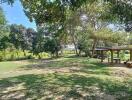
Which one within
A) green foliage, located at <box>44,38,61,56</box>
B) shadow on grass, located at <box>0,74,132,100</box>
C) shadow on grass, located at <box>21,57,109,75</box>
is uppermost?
green foliage, located at <box>44,38,61,56</box>

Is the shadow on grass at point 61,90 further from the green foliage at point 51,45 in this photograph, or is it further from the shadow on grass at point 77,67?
the green foliage at point 51,45

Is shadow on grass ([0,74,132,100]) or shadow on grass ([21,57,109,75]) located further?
shadow on grass ([21,57,109,75])

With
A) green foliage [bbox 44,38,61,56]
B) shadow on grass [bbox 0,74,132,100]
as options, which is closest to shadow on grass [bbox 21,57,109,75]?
shadow on grass [bbox 0,74,132,100]

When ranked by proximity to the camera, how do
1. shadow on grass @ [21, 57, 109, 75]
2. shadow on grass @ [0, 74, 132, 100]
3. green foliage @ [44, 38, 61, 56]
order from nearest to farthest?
shadow on grass @ [0, 74, 132, 100] → shadow on grass @ [21, 57, 109, 75] → green foliage @ [44, 38, 61, 56]

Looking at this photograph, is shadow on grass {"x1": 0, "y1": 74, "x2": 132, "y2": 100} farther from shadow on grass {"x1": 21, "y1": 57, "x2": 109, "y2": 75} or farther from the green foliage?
the green foliage

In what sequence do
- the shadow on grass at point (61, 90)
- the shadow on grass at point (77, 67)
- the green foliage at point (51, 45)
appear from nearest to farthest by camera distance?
the shadow on grass at point (61, 90) < the shadow on grass at point (77, 67) < the green foliage at point (51, 45)

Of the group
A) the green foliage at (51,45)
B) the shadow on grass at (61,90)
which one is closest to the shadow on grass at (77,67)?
the shadow on grass at (61,90)

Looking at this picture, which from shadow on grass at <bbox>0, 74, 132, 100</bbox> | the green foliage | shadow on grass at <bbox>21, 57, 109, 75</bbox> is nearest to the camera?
shadow on grass at <bbox>0, 74, 132, 100</bbox>

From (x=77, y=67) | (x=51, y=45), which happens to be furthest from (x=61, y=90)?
(x=51, y=45)

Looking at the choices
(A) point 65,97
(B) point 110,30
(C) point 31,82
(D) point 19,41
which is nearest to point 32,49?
(D) point 19,41

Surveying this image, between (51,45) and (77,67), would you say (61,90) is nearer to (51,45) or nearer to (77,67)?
(77,67)

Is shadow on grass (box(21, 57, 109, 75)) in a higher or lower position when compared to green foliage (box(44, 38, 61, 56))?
lower

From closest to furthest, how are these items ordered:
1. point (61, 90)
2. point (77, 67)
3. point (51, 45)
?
point (61, 90) → point (77, 67) → point (51, 45)

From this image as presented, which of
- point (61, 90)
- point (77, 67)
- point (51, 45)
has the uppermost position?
point (51, 45)
